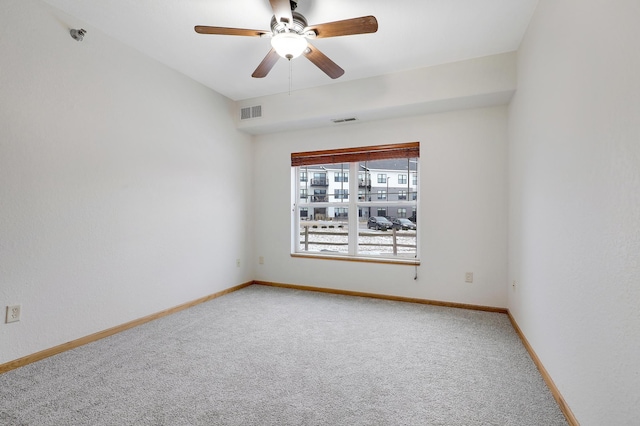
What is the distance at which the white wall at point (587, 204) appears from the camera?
1.05m

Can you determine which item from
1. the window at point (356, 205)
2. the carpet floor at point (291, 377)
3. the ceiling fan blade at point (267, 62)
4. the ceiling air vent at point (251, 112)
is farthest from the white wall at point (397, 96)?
the carpet floor at point (291, 377)

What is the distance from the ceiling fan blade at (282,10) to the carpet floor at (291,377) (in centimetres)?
234

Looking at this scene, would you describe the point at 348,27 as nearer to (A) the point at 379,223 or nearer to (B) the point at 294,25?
(B) the point at 294,25

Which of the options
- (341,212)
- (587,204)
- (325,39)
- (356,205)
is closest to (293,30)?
Answer: (325,39)

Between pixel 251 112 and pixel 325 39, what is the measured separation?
5.45ft

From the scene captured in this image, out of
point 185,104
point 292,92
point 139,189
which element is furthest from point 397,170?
point 139,189

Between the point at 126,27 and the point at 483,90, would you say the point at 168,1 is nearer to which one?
the point at 126,27

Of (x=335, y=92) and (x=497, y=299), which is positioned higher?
(x=335, y=92)

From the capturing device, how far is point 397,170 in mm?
3789

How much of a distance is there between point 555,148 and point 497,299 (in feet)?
6.64

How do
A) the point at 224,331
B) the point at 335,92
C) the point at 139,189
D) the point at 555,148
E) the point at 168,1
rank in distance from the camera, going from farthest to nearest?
the point at 335,92
the point at 139,189
the point at 224,331
the point at 168,1
the point at 555,148

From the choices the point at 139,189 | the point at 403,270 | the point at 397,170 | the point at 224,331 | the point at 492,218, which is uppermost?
the point at 397,170

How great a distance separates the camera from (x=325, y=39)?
2.66 m

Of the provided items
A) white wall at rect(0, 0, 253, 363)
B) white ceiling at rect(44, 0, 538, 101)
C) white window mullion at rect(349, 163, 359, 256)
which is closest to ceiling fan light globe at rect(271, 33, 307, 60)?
white ceiling at rect(44, 0, 538, 101)
